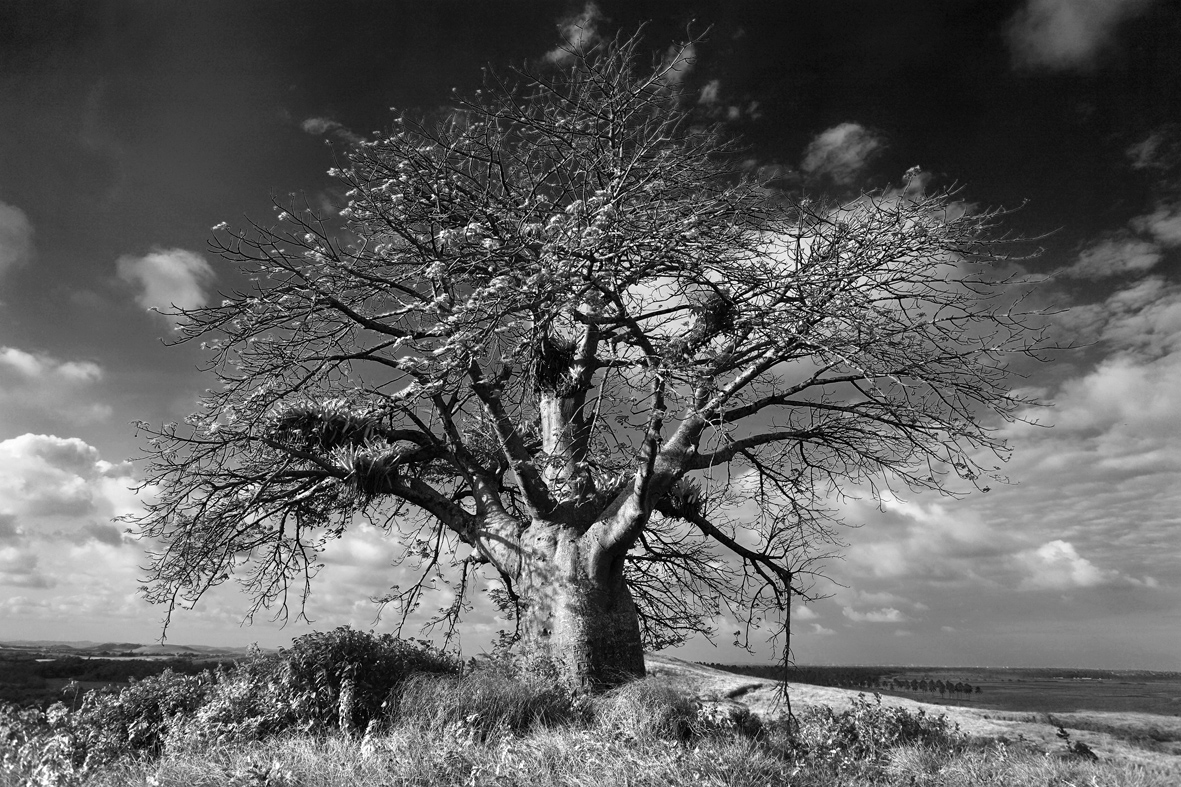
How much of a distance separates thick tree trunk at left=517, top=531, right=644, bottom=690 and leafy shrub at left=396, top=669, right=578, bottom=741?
961 millimetres

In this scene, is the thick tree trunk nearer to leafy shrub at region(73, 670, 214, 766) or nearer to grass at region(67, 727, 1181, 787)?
grass at region(67, 727, 1181, 787)

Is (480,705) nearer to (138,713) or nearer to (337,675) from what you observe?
(337,675)

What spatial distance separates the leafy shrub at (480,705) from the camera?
7.35 metres

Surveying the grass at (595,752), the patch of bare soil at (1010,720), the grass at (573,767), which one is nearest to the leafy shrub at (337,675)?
the grass at (595,752)

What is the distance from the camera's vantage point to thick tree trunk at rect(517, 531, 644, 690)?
929 centimetres

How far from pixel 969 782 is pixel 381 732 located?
18.2 ft

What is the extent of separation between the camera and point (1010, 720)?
10.3 meters

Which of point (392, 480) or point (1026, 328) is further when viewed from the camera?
point (392, 480)

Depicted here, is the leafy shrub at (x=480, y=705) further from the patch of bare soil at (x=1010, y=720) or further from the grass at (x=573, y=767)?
the patch of bare soil at (x=1010, y=720)

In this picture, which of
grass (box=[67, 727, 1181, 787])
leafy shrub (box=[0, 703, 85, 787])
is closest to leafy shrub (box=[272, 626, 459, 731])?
grass (box=[67, 727, 1181, 787])

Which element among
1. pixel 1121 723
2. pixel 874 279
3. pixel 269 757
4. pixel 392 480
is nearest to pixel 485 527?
pixel 392 480

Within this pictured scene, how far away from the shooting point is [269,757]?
6.63 metres

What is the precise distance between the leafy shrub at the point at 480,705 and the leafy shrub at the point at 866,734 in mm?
2625

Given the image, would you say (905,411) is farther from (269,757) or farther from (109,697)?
(109,697)
